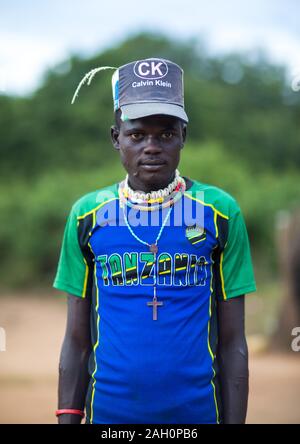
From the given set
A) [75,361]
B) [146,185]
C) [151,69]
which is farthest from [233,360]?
[151,69]

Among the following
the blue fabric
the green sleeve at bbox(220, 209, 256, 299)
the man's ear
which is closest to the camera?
the blue fabric

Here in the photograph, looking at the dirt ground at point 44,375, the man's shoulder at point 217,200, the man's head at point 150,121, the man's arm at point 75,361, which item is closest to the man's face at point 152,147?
the man's head at point 150,121

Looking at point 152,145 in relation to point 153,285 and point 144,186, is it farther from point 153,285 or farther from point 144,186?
point 153,285

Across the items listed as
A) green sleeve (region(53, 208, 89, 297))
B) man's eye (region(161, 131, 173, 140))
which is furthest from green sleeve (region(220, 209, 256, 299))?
green sleeve (region(53, 208, 89, 297))

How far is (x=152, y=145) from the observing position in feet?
7.38

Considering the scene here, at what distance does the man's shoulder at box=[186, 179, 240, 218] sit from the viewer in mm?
2322

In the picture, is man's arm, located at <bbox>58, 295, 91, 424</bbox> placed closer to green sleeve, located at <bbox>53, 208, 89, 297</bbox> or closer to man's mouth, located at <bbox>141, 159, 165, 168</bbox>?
green sleeve, located at <bbox>53, 208, 89, 297</bbox>

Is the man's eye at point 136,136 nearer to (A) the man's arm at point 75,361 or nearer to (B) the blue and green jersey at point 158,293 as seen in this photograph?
(B) the blue and green jersey at point 158,293

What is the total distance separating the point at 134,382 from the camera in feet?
7.15

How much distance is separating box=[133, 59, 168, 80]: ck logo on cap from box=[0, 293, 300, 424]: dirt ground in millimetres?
4210

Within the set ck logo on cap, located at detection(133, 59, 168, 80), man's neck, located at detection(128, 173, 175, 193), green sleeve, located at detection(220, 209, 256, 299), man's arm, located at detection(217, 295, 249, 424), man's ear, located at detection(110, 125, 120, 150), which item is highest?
ck logo on cap, located at detection(133, 59, 168, 80)

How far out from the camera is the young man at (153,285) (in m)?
2.19
